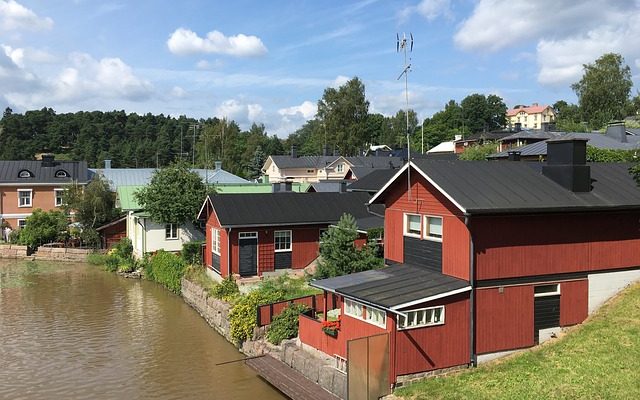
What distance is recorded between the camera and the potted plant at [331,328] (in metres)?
15.6

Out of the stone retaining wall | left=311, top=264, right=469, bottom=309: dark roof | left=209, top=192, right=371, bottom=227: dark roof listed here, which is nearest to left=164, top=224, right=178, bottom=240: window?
left=209, top=192, right=371, bottom=227: dark roof

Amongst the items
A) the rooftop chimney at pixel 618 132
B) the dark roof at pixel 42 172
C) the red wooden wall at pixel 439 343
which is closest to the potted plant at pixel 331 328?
the red wooden wall at pixel 439 343

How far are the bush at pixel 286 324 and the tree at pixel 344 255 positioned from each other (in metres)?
2.14

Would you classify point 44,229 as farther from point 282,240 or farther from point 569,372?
point 569,372

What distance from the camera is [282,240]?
27016 millimetres

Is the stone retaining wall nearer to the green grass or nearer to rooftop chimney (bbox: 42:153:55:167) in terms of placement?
the green grass

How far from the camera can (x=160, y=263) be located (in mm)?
31578

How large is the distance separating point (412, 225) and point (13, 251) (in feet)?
116

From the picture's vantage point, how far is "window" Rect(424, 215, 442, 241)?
16153 mm

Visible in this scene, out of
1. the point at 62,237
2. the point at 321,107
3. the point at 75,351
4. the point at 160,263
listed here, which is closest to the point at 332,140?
the point at 321,107

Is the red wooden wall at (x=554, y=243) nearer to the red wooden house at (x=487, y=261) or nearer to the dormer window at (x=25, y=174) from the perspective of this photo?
the red wooden house at (x=487, y=261)

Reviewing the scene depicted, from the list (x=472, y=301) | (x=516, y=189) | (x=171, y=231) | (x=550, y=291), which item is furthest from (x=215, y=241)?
(x=550, y=291)

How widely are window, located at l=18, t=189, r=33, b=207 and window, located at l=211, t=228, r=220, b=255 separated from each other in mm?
29531

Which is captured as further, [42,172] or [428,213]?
[42,172]
